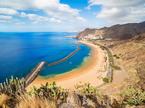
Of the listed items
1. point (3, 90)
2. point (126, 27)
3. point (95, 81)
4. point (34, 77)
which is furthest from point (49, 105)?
point (126, 27)

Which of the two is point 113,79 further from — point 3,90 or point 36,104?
point 36,104

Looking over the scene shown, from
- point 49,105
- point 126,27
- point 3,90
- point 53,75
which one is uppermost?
point 126,27

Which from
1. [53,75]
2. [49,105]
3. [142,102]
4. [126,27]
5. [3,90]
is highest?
[126,27]

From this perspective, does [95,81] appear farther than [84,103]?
Yes

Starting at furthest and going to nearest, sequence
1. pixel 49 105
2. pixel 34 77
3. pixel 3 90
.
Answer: pixel 34 77
pixel 3 90
pixel 49 105

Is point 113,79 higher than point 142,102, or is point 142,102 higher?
point 142,102

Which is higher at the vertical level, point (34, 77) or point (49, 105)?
point (49, 105)

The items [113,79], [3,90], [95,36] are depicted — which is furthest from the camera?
[95,36]

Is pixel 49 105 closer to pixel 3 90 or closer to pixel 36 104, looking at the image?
pixel 36 104

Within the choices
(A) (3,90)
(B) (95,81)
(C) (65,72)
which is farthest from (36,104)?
(C) (65,72)
